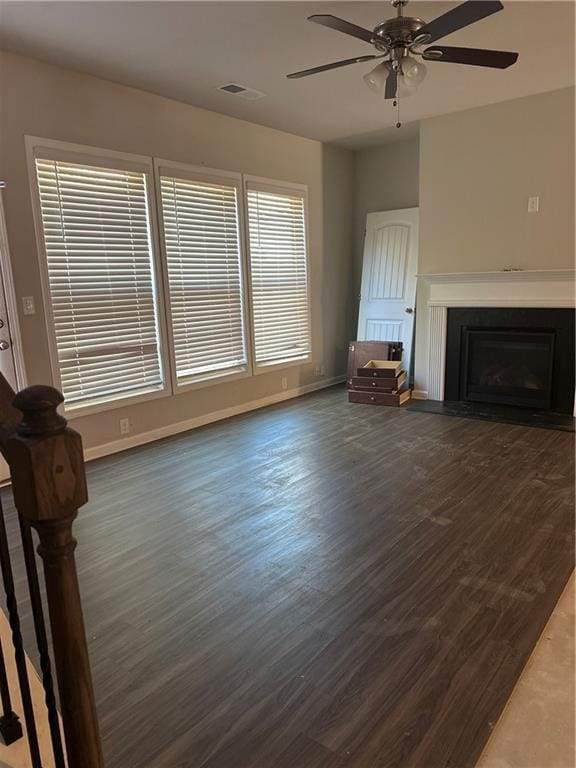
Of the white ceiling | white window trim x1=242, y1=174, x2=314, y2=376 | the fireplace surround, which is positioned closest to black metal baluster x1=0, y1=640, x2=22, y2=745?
the white ceiling

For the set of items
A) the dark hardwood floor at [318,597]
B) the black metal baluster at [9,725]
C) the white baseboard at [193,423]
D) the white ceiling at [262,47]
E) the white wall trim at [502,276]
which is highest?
the white ceiling at [262,47]

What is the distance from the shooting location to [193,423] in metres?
4.96

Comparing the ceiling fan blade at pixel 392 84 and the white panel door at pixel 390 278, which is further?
the white panel door at pixel 390 278

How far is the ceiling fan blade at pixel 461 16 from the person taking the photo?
224 cm

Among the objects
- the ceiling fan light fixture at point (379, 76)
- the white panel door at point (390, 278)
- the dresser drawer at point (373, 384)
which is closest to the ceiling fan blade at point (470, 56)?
the ceiling fan light fixture at point (379, 76)

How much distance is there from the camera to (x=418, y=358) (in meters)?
5.82

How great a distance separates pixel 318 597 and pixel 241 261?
12.4 ft

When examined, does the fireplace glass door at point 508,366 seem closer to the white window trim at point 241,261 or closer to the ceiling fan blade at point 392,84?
the white window trim at point 241,261

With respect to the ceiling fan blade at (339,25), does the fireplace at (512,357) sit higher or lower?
lower

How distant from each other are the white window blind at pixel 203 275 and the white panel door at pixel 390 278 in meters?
1.93

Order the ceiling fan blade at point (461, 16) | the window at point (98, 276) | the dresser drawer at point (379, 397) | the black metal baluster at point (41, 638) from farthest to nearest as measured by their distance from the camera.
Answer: the dresser drawer at point (379, 397) → the window at point (98, 276) → the ceiling fan blade at point (461, 16) → the black metal baluster at point (41, 638)

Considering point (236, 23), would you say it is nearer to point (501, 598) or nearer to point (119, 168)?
point (119, 168)

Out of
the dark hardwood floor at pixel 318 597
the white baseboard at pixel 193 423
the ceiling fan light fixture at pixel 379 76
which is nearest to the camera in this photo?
the dark hardwood floor at pixel 318 597

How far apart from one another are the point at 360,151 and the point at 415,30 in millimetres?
4135
